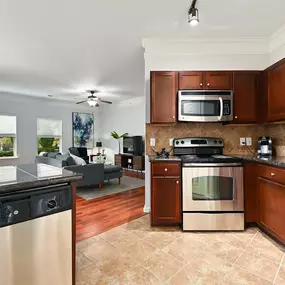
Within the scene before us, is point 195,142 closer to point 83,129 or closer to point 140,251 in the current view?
point 140,251

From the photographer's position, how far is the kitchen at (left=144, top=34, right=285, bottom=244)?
7.90 ft

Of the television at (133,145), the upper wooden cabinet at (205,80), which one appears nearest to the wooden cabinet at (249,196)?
the upper wooden cabinet at (205,80)

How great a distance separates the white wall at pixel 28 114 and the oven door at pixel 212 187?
6003 mm

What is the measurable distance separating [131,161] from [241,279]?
542cm

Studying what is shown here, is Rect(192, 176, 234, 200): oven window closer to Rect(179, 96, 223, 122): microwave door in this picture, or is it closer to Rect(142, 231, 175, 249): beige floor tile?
Rect(142, 231, 175, 249): beige floor tile

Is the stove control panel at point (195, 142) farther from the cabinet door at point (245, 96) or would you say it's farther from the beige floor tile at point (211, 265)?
the beige floor tile at point (211, 265)

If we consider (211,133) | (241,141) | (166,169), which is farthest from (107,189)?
(241,141)

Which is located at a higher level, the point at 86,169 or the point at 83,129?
the point at 83,129

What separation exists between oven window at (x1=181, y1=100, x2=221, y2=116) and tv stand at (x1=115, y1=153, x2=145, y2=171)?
392 cm

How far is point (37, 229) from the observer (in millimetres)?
1126

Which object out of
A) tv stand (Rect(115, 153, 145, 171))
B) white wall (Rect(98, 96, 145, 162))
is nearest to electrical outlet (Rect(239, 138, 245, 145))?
tv stand (Rect(115, 153, 145, 171))

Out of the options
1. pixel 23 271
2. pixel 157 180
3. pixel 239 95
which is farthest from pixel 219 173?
pixel 23 271

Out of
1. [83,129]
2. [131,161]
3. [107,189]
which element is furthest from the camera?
[83,129]

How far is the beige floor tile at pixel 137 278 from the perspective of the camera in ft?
5.29
